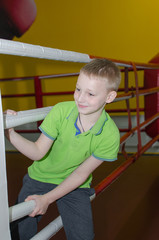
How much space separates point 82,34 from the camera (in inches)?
134

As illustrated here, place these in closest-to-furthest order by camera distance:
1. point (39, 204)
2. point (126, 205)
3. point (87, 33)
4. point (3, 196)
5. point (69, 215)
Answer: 1. point (3, 196)
2. point (39, 204)
3. point (69, 215)
4. point (126, 205)
5. point (87, 33)

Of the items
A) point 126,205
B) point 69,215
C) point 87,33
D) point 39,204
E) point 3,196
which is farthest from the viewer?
point 87,33

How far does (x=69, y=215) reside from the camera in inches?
35.0

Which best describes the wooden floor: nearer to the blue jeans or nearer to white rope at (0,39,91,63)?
the blue jeans

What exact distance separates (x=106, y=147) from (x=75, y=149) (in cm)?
9

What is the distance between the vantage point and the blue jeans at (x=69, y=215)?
0.88m

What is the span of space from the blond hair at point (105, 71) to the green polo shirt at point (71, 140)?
0.35 feet

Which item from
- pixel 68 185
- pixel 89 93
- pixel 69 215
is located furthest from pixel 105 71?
pixel 69 215

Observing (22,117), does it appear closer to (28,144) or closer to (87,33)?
(28,144)

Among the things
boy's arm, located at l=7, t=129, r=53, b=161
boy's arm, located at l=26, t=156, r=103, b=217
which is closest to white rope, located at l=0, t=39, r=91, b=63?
boy's arm, located at l=7, t=129, r=53, b=161

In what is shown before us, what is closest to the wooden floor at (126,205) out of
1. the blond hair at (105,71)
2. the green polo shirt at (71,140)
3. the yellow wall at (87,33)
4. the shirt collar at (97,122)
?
the green polo shirt at (71,140)

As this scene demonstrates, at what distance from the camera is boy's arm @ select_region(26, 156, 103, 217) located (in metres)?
0.80

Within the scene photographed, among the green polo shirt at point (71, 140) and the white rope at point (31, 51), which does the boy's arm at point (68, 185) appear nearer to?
the green polo shirt at point (71, 140)

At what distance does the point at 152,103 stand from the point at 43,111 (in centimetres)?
161
